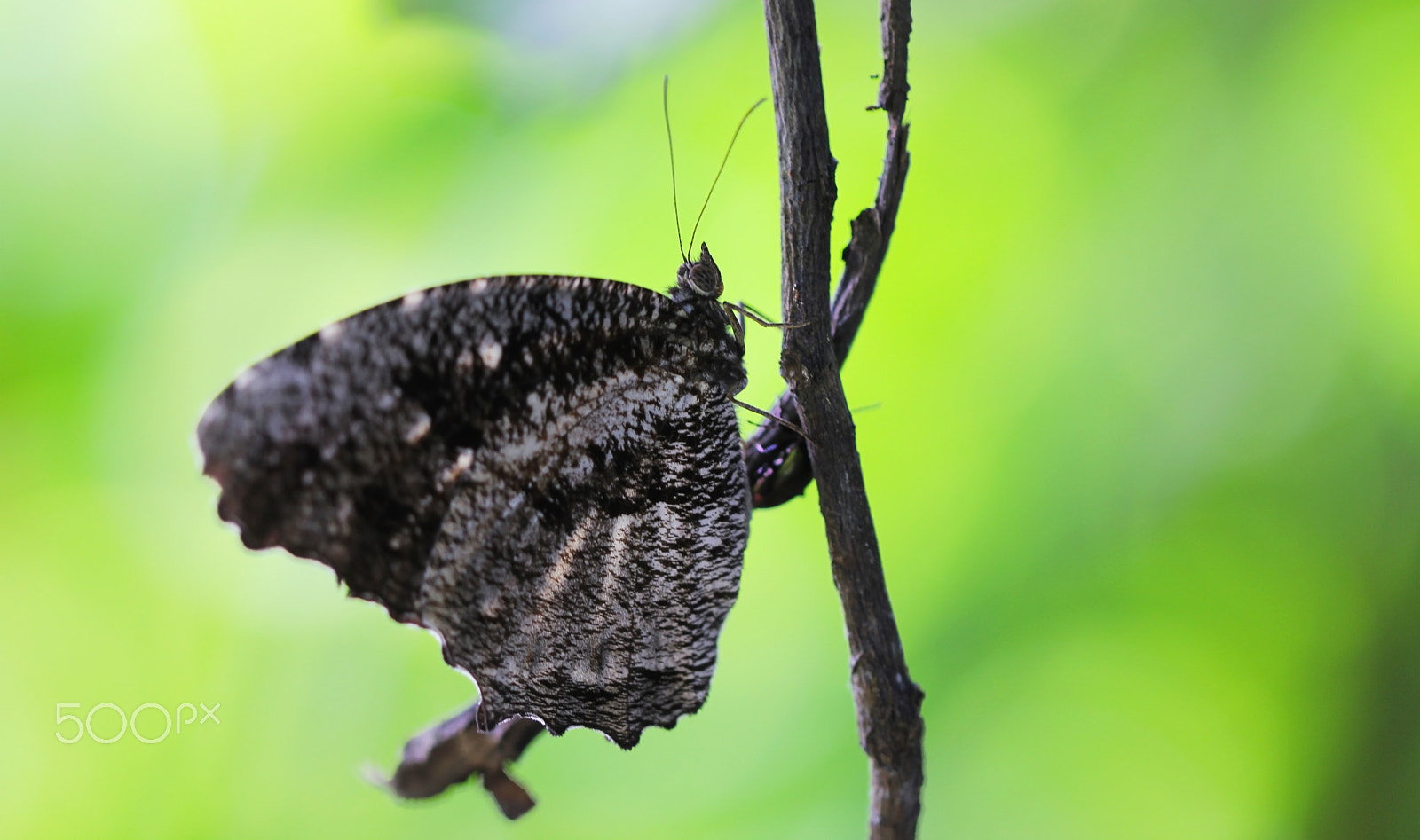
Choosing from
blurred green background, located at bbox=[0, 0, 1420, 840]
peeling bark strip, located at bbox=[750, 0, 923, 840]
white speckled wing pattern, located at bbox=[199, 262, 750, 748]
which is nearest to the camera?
peeling bark strip, located at bbox=[750, 0, 923, 840]

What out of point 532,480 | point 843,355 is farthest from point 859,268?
point 532,480

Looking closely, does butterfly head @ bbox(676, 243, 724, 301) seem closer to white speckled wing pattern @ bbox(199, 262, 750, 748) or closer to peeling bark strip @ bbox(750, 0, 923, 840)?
white speckled wing pattern @ bbox(199, 262, 750, 748)

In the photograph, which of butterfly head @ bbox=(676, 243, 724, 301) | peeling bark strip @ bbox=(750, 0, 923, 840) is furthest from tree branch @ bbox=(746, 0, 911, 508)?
Answer: butterfly head @ bbox=(676, 243, 724, 301)

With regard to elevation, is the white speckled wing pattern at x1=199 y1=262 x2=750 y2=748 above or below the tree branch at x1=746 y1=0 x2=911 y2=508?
below

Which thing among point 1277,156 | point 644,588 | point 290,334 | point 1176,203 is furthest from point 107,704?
point 1277,156

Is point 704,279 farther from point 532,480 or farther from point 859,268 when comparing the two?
point 532,480

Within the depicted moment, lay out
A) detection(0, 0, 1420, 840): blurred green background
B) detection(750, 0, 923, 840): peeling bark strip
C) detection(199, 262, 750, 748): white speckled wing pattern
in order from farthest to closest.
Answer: detection(0, 0, 1420, 840): blurred green background → detection(199, 262, 750, 748): white speckled wing pattern → detection(750, 0, 923, 840): peeling bark strip

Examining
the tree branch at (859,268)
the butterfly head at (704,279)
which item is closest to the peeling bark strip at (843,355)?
the tree branch at (859,268)

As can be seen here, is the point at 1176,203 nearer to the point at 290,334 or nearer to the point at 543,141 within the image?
the point at 543,141

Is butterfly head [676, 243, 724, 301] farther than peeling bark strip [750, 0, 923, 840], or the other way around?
butterfly head [676, 243, 724, 301]
